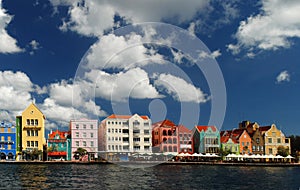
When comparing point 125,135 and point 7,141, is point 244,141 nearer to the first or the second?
point 125,135

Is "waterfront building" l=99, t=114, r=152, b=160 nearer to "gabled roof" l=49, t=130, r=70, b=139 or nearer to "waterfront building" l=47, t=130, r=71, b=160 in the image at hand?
"waterfront building" l=47, t=130, r=71, b=160

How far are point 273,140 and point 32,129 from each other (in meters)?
70.5

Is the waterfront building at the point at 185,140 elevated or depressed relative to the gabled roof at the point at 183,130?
depressed

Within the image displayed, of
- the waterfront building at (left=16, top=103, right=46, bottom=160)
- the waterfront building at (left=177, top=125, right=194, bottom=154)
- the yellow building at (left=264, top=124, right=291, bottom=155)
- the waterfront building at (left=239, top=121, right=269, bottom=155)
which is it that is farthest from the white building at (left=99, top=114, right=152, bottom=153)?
the yellow building at (left=264, top=124, right=291, bottom=155)

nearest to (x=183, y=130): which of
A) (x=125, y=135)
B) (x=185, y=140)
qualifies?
(x=185, y=140)

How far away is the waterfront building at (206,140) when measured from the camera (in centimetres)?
12481

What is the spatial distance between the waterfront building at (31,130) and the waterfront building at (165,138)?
31929 millimetres

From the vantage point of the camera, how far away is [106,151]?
11956 centimetres

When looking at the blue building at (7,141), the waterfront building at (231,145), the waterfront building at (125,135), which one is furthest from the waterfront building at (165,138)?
the blue building at (7,141)

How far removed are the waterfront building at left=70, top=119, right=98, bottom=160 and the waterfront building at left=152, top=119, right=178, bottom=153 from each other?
17.3 meters

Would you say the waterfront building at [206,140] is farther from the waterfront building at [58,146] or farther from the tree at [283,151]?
the waterfront building at [58,146]

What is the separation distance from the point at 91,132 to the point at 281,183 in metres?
73.1

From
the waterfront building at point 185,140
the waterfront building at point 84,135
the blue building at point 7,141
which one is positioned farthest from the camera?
the waterfront building at point 185,140

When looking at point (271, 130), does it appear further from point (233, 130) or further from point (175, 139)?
point (175, 139)
